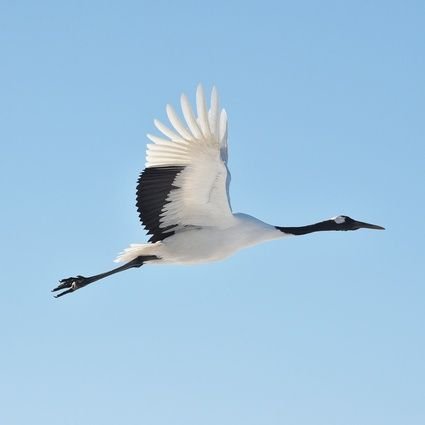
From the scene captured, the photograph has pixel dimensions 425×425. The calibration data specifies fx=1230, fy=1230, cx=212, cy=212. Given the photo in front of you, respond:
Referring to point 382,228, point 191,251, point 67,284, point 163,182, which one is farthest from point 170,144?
point 382,228

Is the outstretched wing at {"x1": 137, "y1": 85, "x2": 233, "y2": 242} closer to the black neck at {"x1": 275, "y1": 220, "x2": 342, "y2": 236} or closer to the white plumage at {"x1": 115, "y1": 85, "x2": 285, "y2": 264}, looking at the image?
the white plumage at {"x1": 115, "y1": 85, "x2": 285, "y2": 264}

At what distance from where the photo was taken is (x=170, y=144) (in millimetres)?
20469

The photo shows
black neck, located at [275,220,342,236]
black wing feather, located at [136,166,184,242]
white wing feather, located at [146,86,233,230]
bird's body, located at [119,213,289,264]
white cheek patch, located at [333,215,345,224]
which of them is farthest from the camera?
white cheek patch, located at [333,215,345,224]

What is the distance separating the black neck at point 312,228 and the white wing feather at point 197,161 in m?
1.48

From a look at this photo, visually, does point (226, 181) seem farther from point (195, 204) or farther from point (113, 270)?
point (113, 270)

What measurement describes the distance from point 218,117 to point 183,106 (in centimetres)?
59

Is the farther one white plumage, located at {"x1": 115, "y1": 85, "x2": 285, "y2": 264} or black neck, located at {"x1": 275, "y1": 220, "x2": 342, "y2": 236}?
black neck, located at {"x1": 275, "y1": 220, "x2": 342, "y2": 236}

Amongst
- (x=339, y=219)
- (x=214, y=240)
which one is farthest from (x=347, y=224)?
(x=214, y=240)

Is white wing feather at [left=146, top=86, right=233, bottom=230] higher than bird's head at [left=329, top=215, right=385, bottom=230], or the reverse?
white wing feather at [left=146, top=86, right=233, bottom=230]

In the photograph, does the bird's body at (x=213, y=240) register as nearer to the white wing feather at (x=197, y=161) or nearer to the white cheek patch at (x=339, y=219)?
the white wing feather at (x=197, y=161)

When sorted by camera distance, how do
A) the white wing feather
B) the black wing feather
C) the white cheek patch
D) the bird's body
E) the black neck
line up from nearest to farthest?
the white wing feather < the black wing feather < the bird's body < the black neck < the white cheek patch

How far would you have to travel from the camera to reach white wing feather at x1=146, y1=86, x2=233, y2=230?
786 inches

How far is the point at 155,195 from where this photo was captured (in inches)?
830

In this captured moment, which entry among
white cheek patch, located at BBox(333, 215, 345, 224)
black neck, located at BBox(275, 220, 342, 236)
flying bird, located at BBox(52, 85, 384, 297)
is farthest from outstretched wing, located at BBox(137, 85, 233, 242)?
white cheek patch, located at BBox(333, 215, 345, 224)
